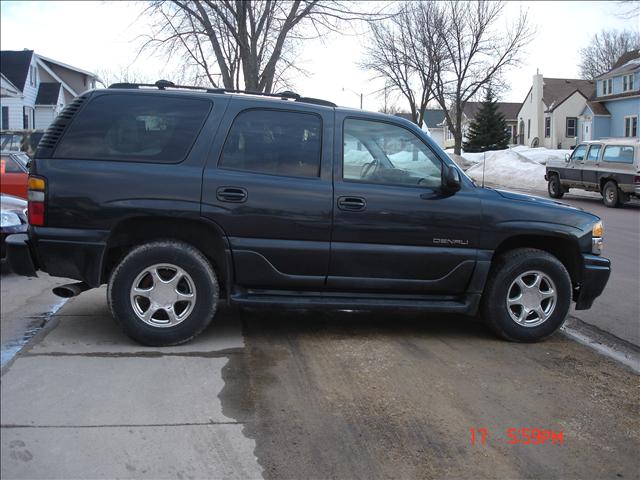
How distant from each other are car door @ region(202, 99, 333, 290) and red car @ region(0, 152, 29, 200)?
688cm

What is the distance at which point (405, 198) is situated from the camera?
5.11 meters

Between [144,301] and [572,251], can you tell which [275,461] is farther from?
[572,251]

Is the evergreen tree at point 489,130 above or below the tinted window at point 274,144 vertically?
above

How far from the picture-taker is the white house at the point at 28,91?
3572 cm

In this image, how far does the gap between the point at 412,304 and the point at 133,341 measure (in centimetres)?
226

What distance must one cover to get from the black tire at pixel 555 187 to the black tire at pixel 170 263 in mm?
20194

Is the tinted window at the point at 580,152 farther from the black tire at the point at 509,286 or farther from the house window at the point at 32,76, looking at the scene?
the house window at the point at 32,76

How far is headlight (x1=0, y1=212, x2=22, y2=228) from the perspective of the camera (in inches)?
303

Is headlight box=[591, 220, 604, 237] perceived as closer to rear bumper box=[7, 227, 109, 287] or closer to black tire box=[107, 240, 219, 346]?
black tire box=[107, 240, 219, 346]

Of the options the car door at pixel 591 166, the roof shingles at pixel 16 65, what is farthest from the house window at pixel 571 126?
the roof shingles at pixel 16 65

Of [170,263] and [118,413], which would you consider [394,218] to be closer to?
[170,263]

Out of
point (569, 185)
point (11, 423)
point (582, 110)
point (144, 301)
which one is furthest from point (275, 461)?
point (582, 110)
